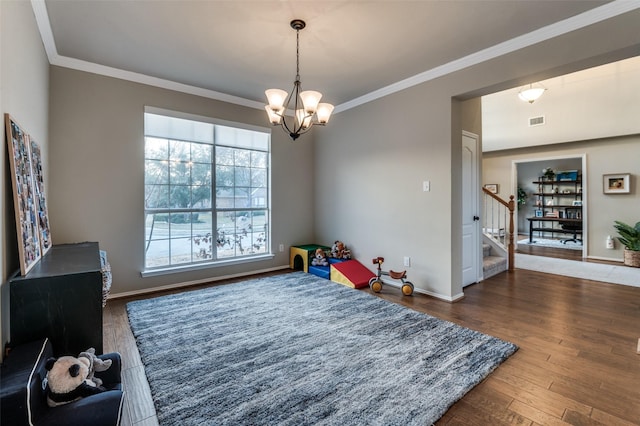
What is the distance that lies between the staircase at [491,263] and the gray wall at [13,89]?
203 inches

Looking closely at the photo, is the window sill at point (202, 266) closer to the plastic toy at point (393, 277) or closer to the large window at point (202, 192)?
the large window at point (202, 192)

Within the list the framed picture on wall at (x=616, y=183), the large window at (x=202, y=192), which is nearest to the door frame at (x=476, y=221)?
the large window at (x=202, y=192)

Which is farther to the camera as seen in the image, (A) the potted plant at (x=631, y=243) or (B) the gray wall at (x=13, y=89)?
(A) the potted plant at (x=631, y=243)

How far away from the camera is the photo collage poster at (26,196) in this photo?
1.71 metres

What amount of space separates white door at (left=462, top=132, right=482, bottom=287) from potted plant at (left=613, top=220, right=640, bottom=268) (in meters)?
3.39

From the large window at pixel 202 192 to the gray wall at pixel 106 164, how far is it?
0.16 meters

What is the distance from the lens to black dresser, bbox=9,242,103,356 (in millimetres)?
1499

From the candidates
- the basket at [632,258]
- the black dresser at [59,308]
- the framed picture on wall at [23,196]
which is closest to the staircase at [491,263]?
the basket at [632,258]

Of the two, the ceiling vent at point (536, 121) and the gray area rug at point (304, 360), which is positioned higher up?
the ceiling vent at point (536, 121)

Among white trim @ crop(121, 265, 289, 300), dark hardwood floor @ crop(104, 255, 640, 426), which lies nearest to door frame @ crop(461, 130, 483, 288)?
dark hardwood floor @ crop(104, 255, 640, 426)

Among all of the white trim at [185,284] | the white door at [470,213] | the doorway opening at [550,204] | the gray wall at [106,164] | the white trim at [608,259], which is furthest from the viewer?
the doorway opening at [550,204]

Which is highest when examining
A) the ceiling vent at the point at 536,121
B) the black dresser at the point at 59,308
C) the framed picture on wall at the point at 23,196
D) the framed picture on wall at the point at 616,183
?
the ceiling vent at the point at 536,121

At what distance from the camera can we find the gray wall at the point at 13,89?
1.55 meters

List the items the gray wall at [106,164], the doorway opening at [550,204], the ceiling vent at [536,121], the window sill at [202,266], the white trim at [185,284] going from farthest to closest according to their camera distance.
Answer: the doorway opening at [550,204], the ceiling vent at [536,121], the window sill at [202,266], the white trim at [185,284], the gray wall at [106,164]
